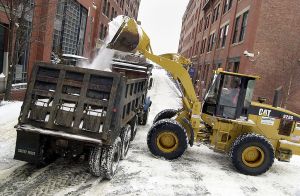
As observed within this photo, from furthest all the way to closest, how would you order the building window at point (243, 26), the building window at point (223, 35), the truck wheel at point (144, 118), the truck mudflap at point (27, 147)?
the building window at point (223, 35) < the building window at point (243, 26) < the truck wheel at point (144, 118) < the truck mudflap at point (27, 147)

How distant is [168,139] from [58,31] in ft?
53.1

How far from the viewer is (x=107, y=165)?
679 centimetres

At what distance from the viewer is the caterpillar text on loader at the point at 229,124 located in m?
9.10

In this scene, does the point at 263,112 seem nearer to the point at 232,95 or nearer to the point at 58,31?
the point at 232,95

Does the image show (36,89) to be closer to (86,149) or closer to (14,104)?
(86,149)

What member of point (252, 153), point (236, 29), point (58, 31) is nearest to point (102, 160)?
point (252, 153)

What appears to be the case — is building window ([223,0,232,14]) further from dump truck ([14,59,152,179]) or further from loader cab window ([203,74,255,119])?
dump truck ([14,59,152,179])

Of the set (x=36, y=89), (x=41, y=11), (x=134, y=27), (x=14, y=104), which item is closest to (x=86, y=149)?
(x=36, y=89)

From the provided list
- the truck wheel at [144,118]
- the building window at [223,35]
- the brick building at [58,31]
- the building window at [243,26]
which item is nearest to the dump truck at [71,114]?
the truck wheel at [144,118]

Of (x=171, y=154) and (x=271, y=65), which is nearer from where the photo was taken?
(x=171, y=154)

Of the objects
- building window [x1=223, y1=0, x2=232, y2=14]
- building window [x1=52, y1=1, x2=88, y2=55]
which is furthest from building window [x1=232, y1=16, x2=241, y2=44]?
building window [x1=52, y1=1, x2=88, y2=55]

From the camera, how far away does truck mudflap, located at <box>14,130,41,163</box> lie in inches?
259

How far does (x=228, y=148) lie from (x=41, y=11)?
1269 centimetres

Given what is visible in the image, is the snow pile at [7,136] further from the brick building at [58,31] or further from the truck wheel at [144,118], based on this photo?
the truck wheel at [144,118]
